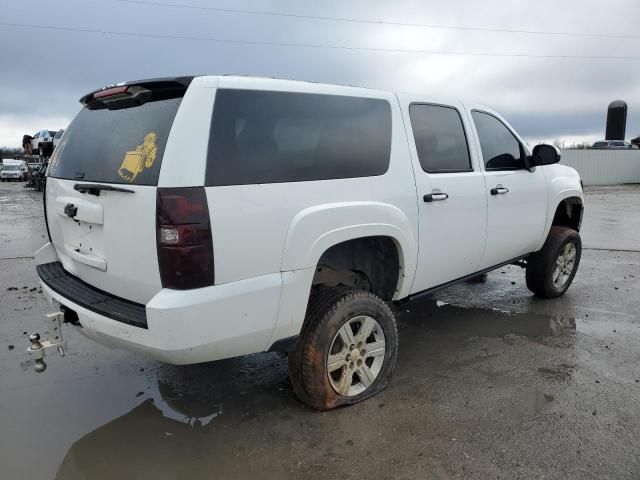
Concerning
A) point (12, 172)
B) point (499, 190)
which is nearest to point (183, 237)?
point (499, 190)

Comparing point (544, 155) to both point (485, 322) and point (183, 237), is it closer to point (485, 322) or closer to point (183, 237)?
point (485, 322)

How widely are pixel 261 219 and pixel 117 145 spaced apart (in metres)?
0.97

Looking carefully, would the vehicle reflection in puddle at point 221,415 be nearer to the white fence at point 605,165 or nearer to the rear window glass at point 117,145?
the rear window glass at point 117,145

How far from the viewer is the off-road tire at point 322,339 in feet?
9.61

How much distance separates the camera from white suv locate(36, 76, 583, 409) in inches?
94.2

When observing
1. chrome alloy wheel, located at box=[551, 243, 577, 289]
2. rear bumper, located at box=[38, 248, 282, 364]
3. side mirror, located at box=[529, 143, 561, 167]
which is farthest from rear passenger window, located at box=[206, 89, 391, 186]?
chrome alloy wheel, located at box=[551, 243, 577, 289]

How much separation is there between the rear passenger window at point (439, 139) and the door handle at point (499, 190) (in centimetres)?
29

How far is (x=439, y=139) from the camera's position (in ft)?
12.5

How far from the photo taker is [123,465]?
2.67 m

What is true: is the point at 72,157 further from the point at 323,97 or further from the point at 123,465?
the point at 123,465

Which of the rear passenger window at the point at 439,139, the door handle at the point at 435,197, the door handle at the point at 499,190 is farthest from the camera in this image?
the door handle at the point at 499,190

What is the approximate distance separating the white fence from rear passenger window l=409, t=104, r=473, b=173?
28.8 metres

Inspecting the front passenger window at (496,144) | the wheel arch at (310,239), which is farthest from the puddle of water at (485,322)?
the wheel arch at (310,239)

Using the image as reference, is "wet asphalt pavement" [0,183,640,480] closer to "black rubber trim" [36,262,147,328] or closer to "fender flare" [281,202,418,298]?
"black rubber trim" [36,262,147,328]
